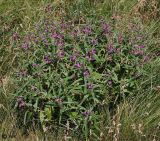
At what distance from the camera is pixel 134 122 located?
11.2 feet

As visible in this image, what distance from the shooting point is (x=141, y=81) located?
141 inches

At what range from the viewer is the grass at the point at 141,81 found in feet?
11.1

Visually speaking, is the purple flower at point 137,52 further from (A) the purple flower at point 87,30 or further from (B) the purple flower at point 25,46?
(B) the purple flower at point 25,46

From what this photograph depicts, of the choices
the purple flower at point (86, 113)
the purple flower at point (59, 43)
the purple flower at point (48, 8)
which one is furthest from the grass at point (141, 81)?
the purple flower at point (59, 43)

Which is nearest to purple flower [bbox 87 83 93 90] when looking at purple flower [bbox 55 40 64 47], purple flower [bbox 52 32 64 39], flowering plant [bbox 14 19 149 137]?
flowering plant [bbox 14 19 149 137]

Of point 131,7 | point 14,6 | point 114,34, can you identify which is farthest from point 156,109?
point 14,6

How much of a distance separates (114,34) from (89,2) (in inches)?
45.6

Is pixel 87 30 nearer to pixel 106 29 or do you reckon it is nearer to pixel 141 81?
pixel 106 29

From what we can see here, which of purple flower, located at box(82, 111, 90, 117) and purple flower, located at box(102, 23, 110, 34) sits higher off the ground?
purple flower, located at box(102, 23, 110, 34)

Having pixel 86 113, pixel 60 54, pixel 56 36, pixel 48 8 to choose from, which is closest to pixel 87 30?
pixel 56 36

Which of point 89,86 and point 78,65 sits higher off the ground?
point 78,65

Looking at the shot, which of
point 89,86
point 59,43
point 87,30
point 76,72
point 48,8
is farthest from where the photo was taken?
point 48,8

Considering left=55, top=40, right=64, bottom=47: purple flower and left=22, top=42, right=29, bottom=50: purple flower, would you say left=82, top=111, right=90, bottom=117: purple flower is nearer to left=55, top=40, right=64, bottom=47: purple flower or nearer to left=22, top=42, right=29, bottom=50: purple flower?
left=55, top=40, right=64, bottom=47: purple flower

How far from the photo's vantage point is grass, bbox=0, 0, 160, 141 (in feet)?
11.1
